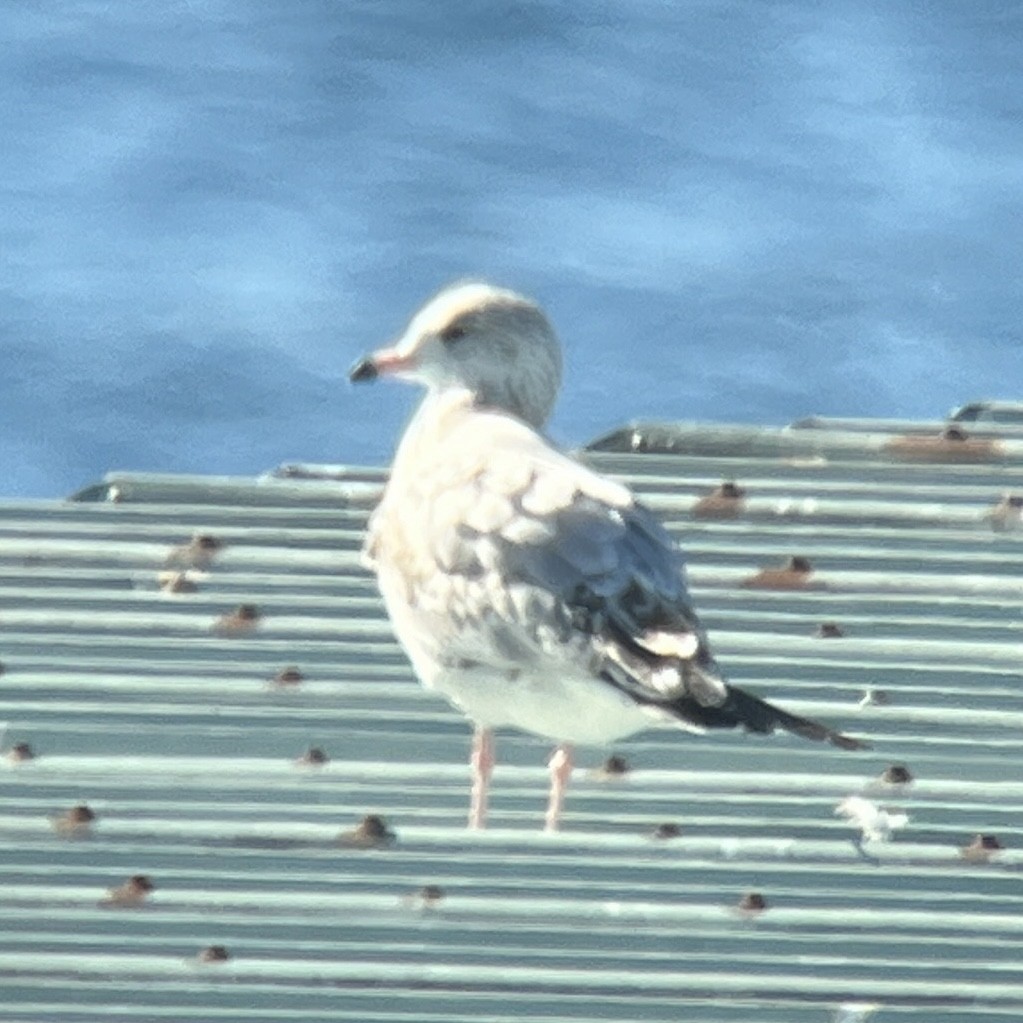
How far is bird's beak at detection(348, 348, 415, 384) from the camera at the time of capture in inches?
254

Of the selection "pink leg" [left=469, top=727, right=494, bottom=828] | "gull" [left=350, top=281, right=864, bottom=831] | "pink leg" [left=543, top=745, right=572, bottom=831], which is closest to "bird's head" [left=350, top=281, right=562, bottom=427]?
"gull" [left=350, top=281, right=864, bottom=831]

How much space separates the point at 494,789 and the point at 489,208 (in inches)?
488

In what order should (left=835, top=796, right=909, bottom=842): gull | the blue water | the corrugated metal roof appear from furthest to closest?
A: the blue water → (left=835, top=796, right=909, bottom=842): gull → the corrugated metal roof

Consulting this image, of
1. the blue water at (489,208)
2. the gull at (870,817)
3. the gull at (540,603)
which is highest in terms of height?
the blue water at (489,208)

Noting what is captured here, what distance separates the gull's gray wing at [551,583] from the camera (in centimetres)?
522

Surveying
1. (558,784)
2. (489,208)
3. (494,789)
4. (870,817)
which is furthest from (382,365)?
(489,208)

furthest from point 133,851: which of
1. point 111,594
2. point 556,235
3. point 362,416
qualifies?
point 556,235

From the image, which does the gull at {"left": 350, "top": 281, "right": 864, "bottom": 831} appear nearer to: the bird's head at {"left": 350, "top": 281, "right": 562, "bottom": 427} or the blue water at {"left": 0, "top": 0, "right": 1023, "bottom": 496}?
the bird's head at {"left": 350, "top": 281, "right": 562, "bottom": 427}

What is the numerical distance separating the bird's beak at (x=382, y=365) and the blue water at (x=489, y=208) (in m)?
9.56

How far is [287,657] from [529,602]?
0.71 m

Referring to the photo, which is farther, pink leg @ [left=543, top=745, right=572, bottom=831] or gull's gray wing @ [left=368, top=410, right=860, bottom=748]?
pink leg @ [left=543, top=745, right=572, bottom=831]

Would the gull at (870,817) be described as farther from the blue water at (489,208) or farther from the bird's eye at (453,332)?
the blue water at (489,208)

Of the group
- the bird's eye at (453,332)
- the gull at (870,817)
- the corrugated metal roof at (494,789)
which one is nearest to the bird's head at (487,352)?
the bird's eye at (453,332)

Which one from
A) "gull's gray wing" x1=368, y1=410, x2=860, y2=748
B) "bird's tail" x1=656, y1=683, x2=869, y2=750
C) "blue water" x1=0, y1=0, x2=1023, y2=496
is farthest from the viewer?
"blue water" x1=0, y1=0, x2=1023, y2=496
